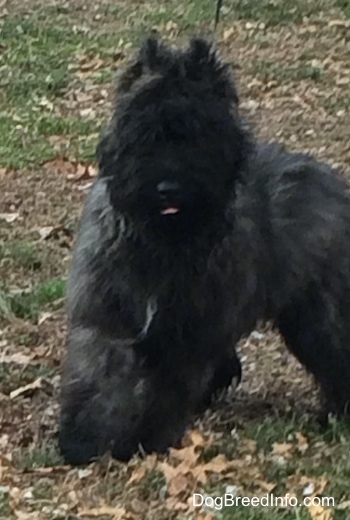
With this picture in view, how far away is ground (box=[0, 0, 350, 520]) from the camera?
505 cm

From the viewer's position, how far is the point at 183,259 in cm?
519

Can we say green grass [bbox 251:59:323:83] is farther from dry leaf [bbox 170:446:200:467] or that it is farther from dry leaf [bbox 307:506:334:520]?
dry leaf [bbox 307:506:334:520]

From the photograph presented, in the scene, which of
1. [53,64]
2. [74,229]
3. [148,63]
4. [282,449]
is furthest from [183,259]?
[53,64]

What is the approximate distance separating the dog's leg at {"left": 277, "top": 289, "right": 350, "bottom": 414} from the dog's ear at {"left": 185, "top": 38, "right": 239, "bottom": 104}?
1.08 m

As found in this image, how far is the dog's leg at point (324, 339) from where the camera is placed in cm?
578

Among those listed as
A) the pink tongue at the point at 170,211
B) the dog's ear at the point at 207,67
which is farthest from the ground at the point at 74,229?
the dog's ear at the point at 207,67

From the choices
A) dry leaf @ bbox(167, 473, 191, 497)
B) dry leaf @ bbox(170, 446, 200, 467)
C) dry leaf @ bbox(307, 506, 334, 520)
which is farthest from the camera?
dry leaf @ bbox(170, 446, 200, 467)

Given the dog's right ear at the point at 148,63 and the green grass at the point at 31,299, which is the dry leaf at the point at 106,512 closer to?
the dog's right ear at the point at 148,63

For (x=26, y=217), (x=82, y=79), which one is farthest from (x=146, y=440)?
(x=82, y=79)

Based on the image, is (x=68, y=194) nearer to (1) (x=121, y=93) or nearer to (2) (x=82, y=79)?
(2) (x=82, y=79)

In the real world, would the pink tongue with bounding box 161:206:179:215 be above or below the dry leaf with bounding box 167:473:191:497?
above

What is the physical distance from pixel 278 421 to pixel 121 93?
1.58m

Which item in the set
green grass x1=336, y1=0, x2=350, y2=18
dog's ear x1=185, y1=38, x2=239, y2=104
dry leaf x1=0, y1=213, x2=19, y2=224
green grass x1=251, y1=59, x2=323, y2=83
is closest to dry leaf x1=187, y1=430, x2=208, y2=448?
dog's ear x1=185, y1=38, x2=239, y2=104

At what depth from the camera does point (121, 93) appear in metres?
5.10
